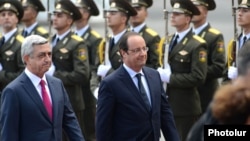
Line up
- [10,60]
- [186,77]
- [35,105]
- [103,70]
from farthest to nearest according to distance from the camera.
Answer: [10,60]
[103,70]
[186,77]
[35,105]

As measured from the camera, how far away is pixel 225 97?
12.9 feet

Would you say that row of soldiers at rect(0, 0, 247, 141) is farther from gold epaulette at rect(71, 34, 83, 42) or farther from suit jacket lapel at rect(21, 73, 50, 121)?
suit jacket lapel at rect(21, 73, 50, 121)

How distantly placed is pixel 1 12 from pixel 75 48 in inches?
55.6

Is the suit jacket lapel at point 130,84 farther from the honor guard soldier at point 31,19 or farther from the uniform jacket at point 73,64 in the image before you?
the honor guard soldier at point 31,19

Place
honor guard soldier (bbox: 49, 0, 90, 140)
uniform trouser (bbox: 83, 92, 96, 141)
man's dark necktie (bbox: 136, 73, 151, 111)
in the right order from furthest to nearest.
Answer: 1. uniform trouser (bbox: 83, 92, 96, 141)
2. honor guard soldier (bbox: 49, 0, 90, 140)
3. man's dark necktie (bbox: 136, 73, 151, 111)

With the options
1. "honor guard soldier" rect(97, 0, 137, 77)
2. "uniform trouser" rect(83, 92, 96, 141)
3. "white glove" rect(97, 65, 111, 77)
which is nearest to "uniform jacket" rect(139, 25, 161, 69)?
"honor guard soldier" rect(97, 0, 137, 77)

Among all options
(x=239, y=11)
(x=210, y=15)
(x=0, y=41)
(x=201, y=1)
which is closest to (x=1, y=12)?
(x=0, y=41)

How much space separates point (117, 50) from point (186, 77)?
1.12 meters

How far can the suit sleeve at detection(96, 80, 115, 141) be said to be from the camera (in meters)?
7.80

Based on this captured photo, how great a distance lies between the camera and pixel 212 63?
37.2 feet

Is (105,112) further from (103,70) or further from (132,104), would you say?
(103,70)

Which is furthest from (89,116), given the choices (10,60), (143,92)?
(143,92)

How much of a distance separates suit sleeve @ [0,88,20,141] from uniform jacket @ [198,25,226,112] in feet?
14.0

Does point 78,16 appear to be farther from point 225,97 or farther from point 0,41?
point 225,97
